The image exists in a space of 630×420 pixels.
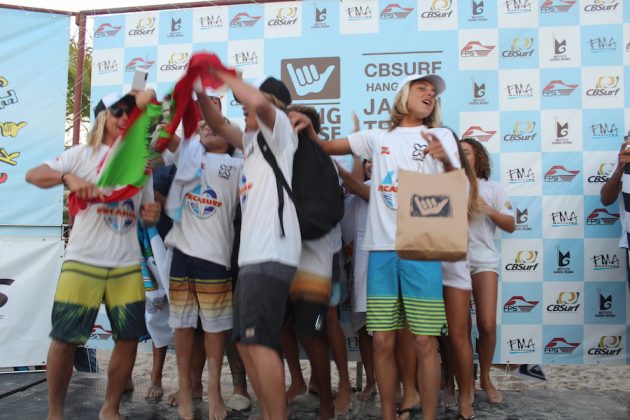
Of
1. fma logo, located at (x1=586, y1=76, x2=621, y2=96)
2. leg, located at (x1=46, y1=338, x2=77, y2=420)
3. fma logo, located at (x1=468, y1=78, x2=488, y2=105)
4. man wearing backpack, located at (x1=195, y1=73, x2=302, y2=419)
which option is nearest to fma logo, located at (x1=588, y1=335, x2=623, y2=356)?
fma logo, located at (x1=586, y1=76, x2=621, y2=96)

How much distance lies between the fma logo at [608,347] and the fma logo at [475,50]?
2.38 m

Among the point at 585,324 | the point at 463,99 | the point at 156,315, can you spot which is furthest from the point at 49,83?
the point at 585,324

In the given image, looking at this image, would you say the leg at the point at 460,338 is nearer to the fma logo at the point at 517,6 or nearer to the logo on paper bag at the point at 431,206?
the logo on paper bag at the point at 431,206

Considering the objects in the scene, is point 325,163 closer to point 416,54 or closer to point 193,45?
point 416,54

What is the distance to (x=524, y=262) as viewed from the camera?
4.06 m

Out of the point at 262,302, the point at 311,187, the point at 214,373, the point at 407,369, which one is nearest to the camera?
the point at 262,302

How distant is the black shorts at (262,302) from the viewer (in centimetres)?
243

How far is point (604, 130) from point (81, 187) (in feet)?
12.2

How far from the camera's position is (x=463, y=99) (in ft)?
13.5

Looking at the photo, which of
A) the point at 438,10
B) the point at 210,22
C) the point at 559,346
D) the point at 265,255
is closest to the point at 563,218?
the point at 559,346

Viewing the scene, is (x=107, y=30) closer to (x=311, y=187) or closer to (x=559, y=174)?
(x=311, y=187)

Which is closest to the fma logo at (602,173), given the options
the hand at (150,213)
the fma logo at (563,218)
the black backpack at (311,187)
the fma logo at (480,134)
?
the fma logo at (563,218)

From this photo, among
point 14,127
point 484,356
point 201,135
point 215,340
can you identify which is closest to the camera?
point 215,340

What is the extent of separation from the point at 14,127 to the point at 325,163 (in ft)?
9.94
